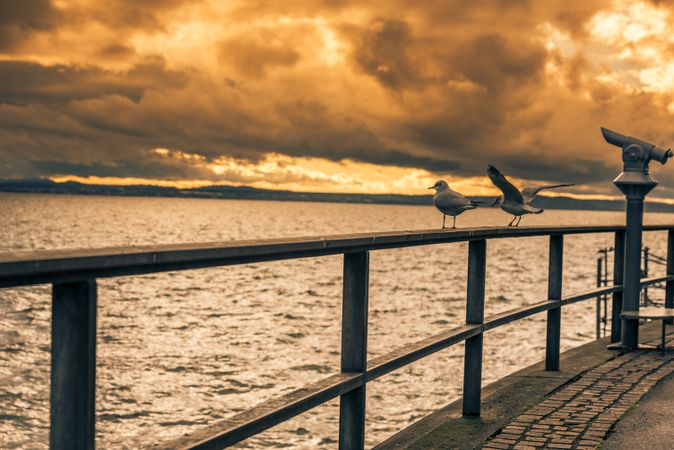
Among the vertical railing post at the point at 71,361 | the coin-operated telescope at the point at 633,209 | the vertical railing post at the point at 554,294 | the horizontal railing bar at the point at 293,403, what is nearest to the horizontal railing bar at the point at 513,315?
the vertical railing post at the point at 554,294

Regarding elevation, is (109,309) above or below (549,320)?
below

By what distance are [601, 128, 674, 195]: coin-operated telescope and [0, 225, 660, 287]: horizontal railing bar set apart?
185 inches

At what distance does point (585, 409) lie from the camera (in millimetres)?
5148

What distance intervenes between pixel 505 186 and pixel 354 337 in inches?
111

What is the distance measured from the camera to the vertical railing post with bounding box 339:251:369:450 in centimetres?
339

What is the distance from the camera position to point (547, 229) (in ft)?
19.7

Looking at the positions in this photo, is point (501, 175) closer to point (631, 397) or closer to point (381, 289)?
Answer: point (631, 397)

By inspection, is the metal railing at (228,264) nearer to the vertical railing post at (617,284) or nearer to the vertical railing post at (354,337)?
the vertical railing post at (354,337)

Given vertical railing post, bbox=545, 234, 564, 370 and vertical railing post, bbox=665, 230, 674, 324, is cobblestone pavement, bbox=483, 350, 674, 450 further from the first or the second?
vertical railing post, bbox=665, 230, 674, 324

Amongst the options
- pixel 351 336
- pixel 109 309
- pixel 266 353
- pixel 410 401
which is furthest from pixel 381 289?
pixel 351 336

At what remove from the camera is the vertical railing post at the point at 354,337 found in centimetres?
339

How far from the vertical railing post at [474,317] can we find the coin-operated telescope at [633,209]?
3.15 meters

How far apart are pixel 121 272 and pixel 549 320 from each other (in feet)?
17.5

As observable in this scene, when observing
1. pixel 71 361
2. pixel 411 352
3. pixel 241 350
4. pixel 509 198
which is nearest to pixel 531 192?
pixel 509 198
